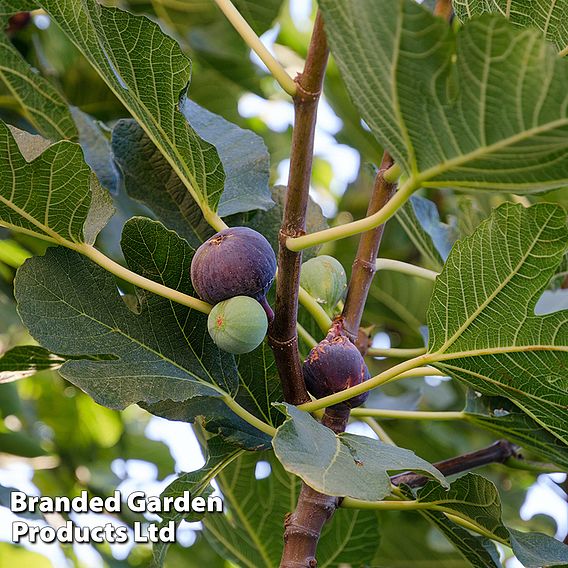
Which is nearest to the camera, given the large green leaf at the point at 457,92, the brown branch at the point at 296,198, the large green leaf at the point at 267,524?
the large green leaf at the point at 457,92

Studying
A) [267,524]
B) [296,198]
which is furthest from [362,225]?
[267,524]

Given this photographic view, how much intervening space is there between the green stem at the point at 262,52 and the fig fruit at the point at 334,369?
0.24m

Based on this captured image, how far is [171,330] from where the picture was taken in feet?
2.74

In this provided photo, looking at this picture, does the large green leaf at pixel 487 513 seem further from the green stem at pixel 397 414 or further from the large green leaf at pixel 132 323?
the large green leaf at pixel 132 323

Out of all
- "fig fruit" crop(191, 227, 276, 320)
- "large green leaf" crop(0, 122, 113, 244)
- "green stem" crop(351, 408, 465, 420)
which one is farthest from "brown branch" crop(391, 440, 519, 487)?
"large green leaf" crop(0, 122, 113, 244)

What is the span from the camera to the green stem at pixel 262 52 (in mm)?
710

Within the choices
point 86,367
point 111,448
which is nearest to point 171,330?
point 86,367

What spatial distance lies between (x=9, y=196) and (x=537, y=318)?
51 centimetres

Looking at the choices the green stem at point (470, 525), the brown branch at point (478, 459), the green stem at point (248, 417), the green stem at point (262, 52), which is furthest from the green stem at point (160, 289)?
the brown branch at point (478, 459)

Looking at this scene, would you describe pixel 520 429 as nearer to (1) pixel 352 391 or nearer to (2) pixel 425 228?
(1) pixel 352 391

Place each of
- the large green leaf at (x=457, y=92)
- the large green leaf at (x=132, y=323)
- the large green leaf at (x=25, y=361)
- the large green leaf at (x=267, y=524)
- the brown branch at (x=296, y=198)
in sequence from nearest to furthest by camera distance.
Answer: the large green leaf at (x=457, y=92) → the brown branch at (x=296, y=198) → the large green leaf at (x=132, y=323) → the large green leaf at (x=25, y=361) → the large green leaf at (x=267, y=524)

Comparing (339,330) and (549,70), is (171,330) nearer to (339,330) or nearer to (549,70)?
(339,330)

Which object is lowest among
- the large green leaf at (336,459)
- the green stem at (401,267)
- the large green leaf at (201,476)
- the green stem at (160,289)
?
the large green leaf at (336,459)

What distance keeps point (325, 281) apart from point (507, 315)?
0.20m
